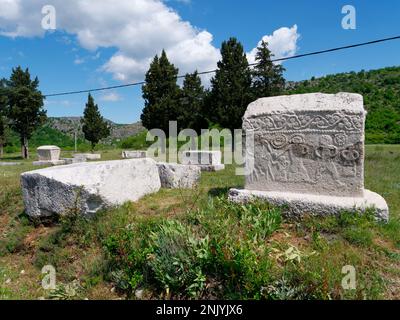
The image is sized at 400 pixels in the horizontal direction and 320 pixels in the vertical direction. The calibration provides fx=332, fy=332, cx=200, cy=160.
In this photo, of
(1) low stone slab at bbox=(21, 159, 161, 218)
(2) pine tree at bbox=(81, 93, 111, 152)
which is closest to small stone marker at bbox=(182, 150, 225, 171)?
(1) low stone slab at bbox=(21, 159, 161, 218)

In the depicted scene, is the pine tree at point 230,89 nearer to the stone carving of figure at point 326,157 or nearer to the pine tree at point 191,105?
the pine tree at point 191,105

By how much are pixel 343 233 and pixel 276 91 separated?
25.8m

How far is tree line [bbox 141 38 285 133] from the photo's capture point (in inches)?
1104

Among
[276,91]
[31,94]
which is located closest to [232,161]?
[276,91]

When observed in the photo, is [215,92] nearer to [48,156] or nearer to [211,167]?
[48,156]

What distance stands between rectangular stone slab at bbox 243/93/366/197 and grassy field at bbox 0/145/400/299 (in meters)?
0.62

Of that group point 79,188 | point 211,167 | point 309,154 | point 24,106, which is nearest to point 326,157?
point 309,154

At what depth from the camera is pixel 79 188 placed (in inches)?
212

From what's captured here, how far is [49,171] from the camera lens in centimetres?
582

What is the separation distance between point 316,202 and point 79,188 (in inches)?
146

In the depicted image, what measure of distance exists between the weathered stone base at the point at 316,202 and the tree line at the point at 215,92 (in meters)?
22.7

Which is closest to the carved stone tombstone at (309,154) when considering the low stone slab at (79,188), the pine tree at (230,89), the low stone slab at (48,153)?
the low stone slab at (79,188)
